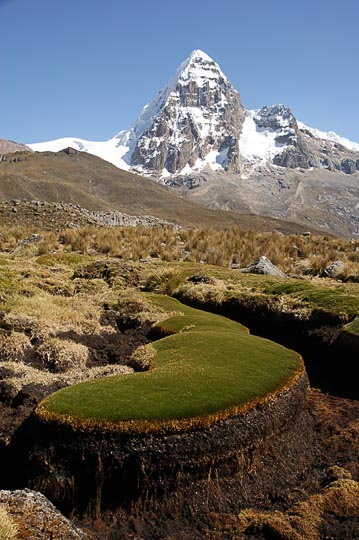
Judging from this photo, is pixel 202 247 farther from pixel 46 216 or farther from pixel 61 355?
pixel 61 355

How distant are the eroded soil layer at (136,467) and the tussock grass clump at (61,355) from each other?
3.27m

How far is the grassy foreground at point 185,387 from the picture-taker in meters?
7.50

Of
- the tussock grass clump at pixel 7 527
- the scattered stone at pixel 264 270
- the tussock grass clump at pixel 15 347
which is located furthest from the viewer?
the scattered stone at pixel 264 270

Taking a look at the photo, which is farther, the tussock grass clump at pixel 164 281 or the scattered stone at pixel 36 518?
the tussock grass clump at pixel 164 281

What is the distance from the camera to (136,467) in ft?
23.6

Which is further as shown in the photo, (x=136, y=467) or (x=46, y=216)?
(x=46, y=216)

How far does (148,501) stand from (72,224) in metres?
32.3

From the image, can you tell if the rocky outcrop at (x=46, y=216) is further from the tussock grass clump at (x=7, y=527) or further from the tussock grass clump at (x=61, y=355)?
the tussock grass clump at (x=7, y=527)

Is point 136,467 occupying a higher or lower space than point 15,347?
lower

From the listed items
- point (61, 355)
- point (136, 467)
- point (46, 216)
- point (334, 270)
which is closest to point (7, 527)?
point (136, 467)

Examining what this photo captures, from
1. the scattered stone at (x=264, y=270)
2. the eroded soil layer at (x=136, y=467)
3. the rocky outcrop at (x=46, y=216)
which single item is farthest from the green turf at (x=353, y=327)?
the rocky outcrop at (x=46, y=216)

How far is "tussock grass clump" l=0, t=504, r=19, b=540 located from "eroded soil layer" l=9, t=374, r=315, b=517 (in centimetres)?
139

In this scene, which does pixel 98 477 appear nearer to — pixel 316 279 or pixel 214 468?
pixel 214 468

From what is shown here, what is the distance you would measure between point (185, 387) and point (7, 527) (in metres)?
3.68
